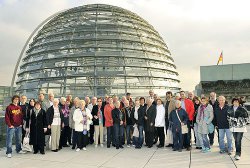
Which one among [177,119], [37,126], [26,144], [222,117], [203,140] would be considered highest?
[222,117]

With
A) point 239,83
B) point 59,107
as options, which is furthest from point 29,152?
point 239,83

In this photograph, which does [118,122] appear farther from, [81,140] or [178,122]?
[178,122]

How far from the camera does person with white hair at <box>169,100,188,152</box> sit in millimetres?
8617

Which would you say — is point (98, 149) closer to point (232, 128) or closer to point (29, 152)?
point (29, 152)

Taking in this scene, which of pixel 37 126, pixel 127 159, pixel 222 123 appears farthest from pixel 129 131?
pixel 222 123

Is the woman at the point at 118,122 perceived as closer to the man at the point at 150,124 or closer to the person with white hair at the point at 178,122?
the man at the point at 150,124

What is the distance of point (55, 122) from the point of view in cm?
892

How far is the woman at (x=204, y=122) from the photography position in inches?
326

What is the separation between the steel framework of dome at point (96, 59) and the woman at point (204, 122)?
1218 centimetres

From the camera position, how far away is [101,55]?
69.5 ft

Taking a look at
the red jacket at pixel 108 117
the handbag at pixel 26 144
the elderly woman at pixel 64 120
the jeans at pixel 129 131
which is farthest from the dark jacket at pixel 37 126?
the jeans at pixel 129 131

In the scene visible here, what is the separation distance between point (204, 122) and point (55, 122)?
16.1 ft

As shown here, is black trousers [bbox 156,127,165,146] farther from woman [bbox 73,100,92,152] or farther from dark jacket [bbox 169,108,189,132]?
woman [bbox 73,100,92,152]

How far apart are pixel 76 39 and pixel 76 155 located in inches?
620
